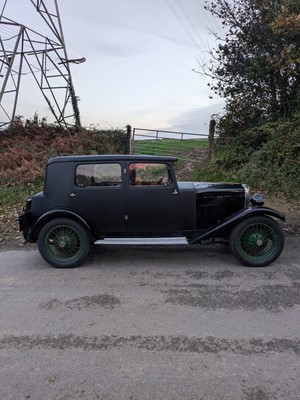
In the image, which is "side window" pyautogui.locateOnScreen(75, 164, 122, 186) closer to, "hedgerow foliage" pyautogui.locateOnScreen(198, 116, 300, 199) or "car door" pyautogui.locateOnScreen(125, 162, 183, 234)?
"car door" pyautogui.locateOnScreen(125, 162, 183, 234)

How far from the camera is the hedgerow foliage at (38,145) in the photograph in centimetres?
1043

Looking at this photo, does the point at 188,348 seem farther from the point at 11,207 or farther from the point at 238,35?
the point at 238,35

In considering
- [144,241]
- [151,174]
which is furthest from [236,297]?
[151,174]

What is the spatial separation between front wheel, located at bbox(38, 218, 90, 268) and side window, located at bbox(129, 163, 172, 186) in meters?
1.15

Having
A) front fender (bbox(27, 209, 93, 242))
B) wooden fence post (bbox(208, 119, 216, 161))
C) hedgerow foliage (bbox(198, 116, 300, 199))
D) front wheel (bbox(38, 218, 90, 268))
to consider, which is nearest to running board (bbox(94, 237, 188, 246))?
front wheel (bbox(38, 218, 90, 268))

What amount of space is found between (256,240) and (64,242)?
2846 mm

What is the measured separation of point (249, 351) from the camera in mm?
2875

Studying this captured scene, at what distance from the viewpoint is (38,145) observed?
41.6 feet

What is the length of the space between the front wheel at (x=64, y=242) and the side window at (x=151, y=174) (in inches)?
45.4

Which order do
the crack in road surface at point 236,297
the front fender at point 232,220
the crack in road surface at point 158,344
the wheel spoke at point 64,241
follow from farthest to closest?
the wheel spoke at point 64,241, the front fender at point 232,220, the crack in road surface at point 236,297, the crack in road surface at point 158,344

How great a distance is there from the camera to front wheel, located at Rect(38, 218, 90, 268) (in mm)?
4812

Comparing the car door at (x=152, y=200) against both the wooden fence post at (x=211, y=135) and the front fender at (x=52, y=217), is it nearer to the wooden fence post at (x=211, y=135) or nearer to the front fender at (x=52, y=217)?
the front fender at (x=52, y=217)

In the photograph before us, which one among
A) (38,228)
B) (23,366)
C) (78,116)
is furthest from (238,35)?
(23,366)

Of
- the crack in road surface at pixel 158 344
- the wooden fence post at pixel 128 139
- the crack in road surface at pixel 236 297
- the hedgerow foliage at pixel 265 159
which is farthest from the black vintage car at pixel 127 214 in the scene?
the wooden fence post at pixel 128 139
